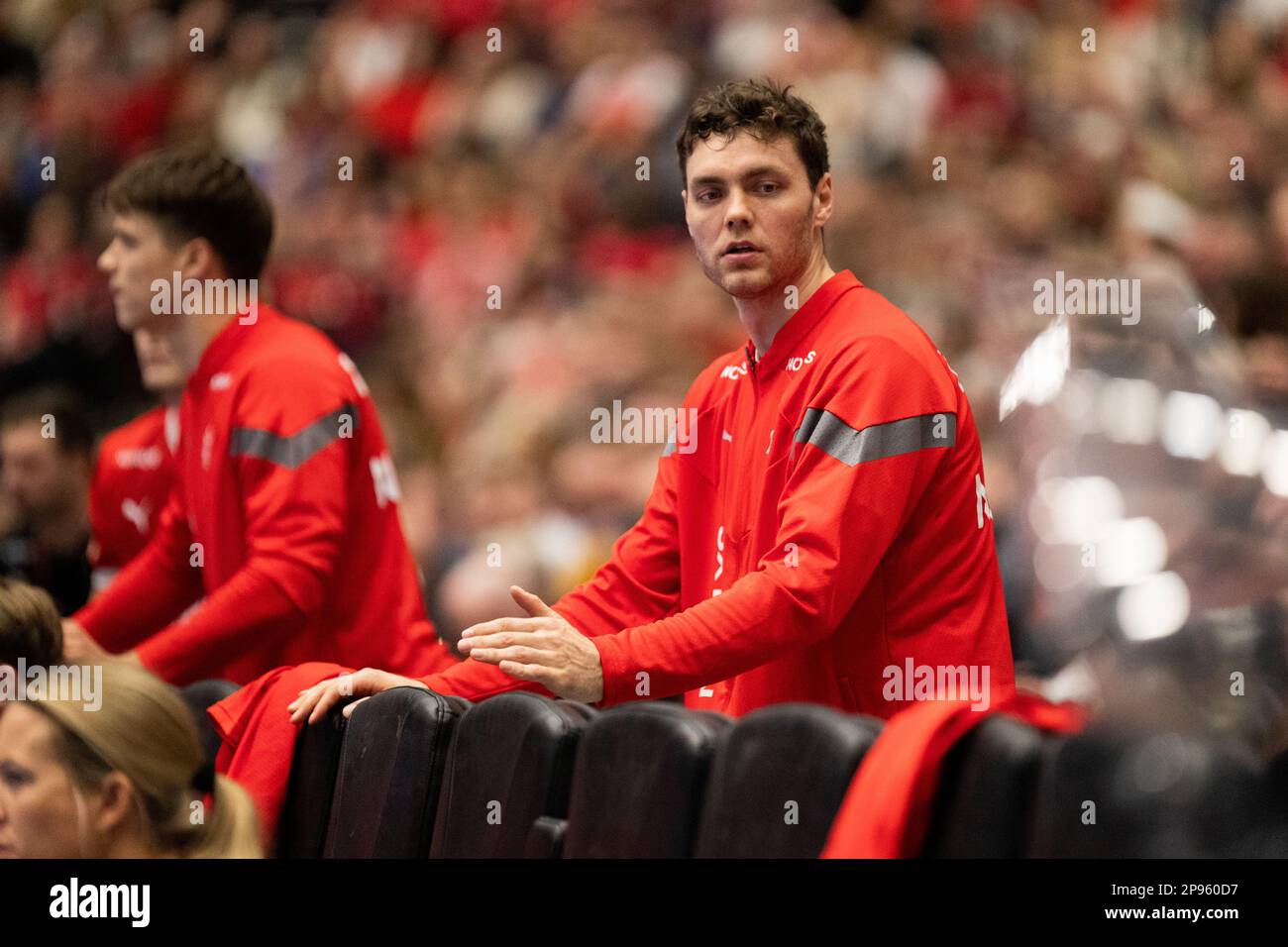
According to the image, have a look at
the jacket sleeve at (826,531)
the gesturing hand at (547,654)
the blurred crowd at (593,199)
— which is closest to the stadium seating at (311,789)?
the gesturing hand at (547,654)

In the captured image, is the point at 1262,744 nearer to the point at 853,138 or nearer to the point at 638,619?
the point at 638,619

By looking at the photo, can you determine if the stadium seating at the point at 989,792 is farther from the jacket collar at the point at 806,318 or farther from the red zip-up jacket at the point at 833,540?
the jacket collar at the point at 806,318

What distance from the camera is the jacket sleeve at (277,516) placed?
10.9 ft

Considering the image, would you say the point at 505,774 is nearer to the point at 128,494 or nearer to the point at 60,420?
the point at 128,494

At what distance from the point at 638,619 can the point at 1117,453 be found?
42.3 inches

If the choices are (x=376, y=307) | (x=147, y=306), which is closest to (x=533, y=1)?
(x=376, y=307)

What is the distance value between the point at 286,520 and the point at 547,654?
1.16 metres

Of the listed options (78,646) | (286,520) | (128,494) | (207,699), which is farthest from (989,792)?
(128,494)

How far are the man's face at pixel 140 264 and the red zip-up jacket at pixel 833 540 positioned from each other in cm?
140

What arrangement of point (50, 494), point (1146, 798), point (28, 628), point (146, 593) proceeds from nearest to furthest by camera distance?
point (1146, 798) → point (28, 628) → point (146, 593) → point (50, 494)

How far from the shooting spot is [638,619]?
2934mm

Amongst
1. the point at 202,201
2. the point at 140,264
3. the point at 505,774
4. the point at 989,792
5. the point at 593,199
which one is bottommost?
the point at 505,774

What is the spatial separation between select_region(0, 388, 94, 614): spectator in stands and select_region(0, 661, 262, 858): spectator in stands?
2.71 m

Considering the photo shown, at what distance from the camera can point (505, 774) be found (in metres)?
2.40
